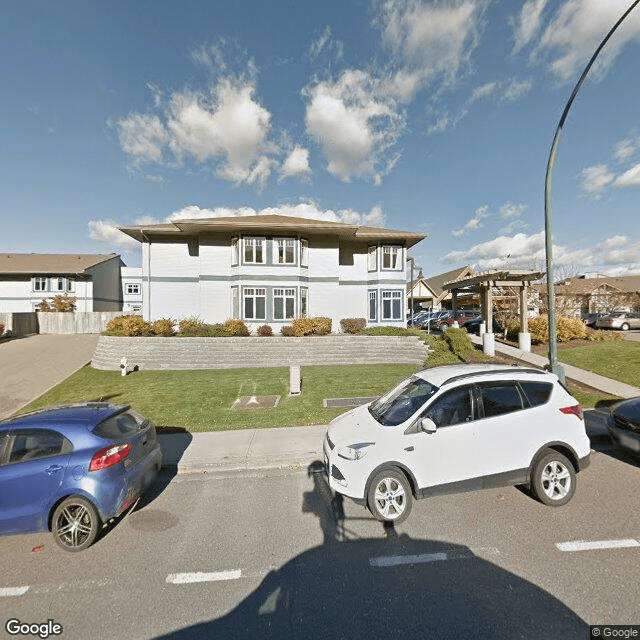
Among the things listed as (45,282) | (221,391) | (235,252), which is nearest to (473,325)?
(235,252)

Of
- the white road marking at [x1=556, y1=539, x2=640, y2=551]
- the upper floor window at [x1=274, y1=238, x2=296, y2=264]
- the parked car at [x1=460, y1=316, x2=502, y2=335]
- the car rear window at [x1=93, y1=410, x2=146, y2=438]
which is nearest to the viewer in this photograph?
the white road marking at [x1=556, y1=539, x2=640, y2=551]

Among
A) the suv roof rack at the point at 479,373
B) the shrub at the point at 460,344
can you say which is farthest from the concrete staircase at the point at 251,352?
the suv roof rack at the point at 479,373

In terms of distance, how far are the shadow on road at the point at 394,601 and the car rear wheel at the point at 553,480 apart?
64.3 inches

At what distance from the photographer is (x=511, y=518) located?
3852 mm

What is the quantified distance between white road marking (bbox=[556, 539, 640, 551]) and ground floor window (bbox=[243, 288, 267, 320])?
16.6 meters

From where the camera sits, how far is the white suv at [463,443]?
153 inches

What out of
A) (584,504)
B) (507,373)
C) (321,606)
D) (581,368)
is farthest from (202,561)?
(581,368)

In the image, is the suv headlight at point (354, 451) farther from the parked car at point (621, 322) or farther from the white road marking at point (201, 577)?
the parked car at point (621, 322)

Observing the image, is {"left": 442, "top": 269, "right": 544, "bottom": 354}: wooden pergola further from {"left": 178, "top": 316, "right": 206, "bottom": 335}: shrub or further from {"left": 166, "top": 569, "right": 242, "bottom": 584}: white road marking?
{"left": 178, "top": 316, "right": 206, "bottom": 335}: shrub

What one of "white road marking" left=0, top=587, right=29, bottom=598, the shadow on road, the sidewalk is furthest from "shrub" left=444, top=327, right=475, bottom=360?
"white road marking" left=0, top=587, right=29, bottom=598

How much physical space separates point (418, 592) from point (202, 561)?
2.15 m

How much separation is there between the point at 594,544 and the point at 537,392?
1778 mm

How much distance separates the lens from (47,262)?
31.9 meters

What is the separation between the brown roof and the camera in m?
30.2
